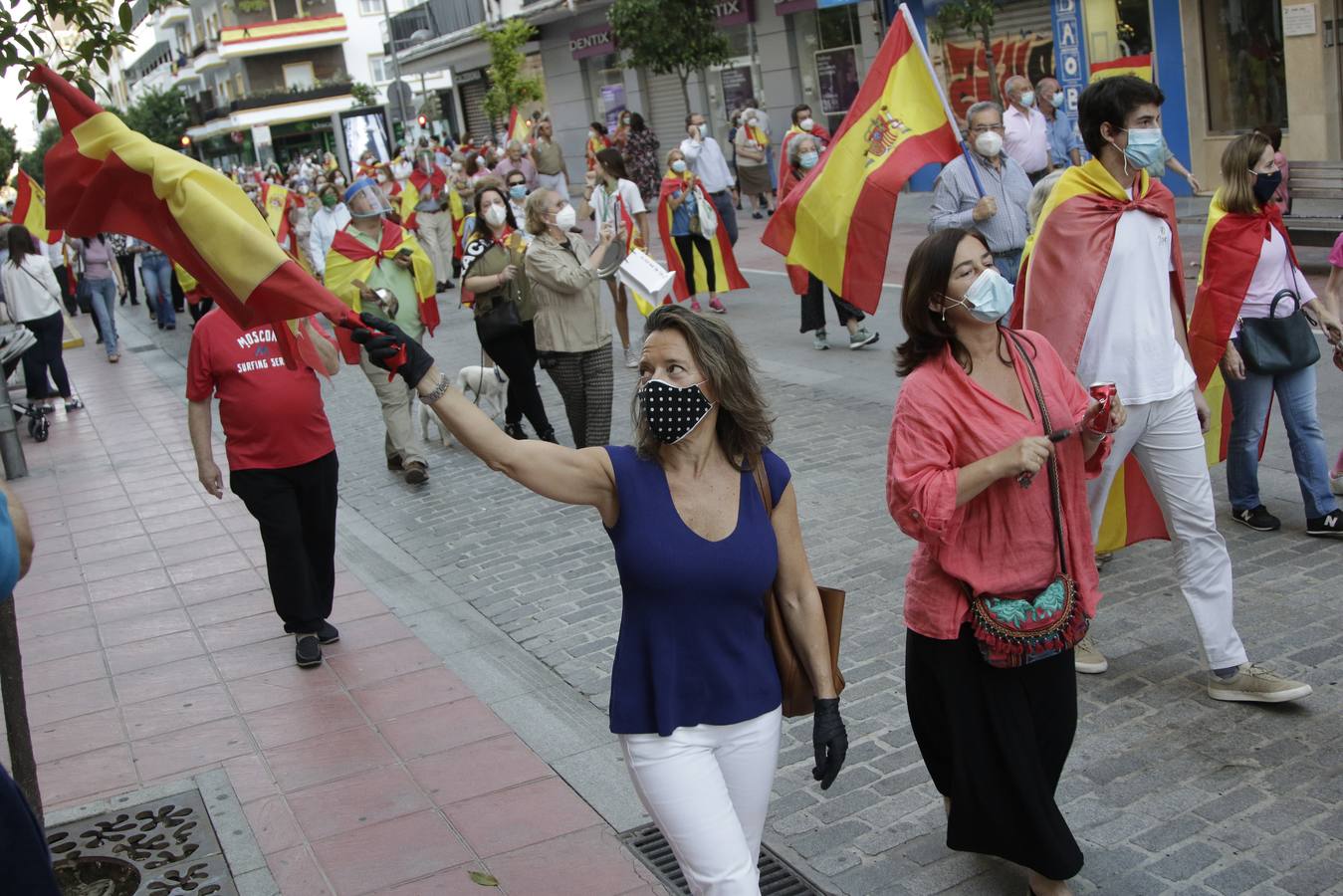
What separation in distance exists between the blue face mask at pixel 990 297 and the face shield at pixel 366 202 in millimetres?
6931

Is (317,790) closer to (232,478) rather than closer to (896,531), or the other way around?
(232,478)

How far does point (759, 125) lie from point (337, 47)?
61939 millimetres

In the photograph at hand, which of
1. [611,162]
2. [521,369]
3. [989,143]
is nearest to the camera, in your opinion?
[989,143]

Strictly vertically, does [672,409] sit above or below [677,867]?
above

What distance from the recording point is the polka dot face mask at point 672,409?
3.51 m

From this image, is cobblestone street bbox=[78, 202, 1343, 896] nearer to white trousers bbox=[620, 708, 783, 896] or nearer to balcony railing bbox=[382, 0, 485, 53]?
white trousers bbox=[620, 708, 783, 896]

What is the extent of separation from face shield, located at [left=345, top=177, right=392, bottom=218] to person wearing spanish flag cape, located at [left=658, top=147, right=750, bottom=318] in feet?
15.6

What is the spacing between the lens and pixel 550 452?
11.5 feet

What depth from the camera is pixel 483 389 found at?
11.3m

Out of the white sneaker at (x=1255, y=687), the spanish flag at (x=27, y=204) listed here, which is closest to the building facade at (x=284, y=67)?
the spanish flag at (x=27, y=204)

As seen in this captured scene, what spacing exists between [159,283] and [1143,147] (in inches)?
787

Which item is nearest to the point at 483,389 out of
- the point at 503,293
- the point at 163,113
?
the point at 503,293

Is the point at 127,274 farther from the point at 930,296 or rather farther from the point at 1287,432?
the point at 930,296

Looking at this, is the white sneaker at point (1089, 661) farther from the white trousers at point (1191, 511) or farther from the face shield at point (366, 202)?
the face shield at point (366, 202)
